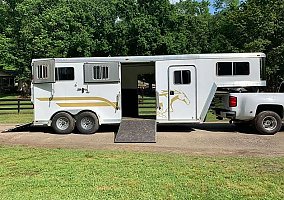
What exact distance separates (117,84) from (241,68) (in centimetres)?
422

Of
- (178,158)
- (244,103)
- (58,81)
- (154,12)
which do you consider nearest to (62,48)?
(154,12)

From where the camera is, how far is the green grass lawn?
18.8 feet

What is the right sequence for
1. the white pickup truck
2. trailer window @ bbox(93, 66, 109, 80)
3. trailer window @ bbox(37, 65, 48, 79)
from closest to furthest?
1. the white pickup truck
2. trailer window @ bbox(93, 66, 109, 80)
3. trailer window @ bbox(37, 65, 48, 79)

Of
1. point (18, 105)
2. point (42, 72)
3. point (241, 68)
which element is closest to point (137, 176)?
point (241, 68)

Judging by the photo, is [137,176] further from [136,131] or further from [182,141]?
[136,131]

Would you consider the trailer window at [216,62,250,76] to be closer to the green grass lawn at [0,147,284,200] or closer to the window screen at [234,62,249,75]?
the window screen at [234,62,249,75]

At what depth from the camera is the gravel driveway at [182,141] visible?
9844 millimetres

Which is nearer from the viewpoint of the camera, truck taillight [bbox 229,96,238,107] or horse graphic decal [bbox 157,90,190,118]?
truck taillight [bbox 229,96,238,107]

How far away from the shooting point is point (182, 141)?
37.8ft

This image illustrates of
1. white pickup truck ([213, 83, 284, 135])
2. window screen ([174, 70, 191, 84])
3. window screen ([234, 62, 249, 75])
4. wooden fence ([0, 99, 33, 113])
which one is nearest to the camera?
white pickup truck ([213, 83, 284, 135])

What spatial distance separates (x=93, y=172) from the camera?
7129 mm

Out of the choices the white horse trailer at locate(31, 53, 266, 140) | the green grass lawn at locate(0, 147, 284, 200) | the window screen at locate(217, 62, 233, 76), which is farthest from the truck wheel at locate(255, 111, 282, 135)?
the green grass lawn at locate(0, 147, 284, 200)

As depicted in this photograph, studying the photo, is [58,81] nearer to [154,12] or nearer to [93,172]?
[93,172]

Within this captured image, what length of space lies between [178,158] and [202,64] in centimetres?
528
